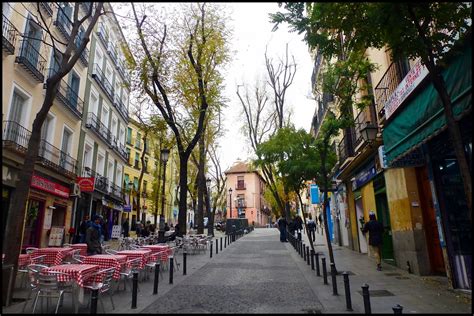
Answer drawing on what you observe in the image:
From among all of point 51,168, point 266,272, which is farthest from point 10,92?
point 266,272

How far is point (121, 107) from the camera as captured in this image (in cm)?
2677

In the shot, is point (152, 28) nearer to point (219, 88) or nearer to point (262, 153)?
point (219, 88)

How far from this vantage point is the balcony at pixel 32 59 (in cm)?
1261

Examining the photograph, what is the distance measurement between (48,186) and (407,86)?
14910mm

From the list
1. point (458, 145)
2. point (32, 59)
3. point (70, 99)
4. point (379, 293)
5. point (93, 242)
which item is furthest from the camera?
point (70, 99)

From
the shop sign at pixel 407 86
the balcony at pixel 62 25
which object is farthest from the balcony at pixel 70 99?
the shop sign at pixel 407 86

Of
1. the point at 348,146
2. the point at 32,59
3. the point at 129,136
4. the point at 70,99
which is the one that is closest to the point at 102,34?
the point at 70,99

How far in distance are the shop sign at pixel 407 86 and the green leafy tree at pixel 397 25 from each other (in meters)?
1.21

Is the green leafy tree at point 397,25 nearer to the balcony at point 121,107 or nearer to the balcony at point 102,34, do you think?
the balcony at point 102,34

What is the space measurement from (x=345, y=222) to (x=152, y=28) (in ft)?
45.8

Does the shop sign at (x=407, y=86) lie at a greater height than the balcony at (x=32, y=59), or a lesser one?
lesser

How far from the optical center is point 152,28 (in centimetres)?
1413

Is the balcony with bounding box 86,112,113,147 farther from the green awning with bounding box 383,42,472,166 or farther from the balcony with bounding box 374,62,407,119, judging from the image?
the green awning with bounding box 383,42,472,166

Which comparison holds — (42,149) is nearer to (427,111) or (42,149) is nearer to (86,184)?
(86,184)
